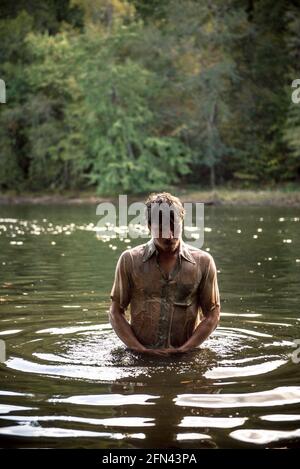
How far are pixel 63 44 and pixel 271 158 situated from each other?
14959 millimetres

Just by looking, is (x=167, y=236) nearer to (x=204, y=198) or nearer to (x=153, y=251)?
(x=153, y=251)

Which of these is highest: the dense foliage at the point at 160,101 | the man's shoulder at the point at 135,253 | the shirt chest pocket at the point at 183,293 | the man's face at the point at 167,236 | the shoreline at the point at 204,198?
the dense foliage at the point at 160,101

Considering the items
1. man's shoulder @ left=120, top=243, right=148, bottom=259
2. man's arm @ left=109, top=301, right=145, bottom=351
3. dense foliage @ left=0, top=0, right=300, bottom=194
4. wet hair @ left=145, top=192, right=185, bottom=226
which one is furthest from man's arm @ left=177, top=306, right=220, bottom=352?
dense foliage @ left=0, top=0, right=300, bottom=194

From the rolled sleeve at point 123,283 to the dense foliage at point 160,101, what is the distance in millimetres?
44956

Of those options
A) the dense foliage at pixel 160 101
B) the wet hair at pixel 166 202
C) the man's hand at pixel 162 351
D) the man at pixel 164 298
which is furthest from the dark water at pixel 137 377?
the dense foliage at pixel 160 101

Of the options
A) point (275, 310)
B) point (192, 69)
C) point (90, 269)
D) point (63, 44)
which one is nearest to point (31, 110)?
point (63, 44)

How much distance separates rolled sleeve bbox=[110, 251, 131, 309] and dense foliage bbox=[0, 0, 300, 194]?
1770 inches

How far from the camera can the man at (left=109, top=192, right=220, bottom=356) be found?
23.9 feet

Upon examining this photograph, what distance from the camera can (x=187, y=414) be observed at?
19.2 ft

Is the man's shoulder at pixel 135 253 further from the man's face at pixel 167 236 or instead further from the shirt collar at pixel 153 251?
the man's face at pixel 167 236

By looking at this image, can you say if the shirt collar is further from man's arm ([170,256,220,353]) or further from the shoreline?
the shoreline

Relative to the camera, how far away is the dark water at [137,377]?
5.46 m
